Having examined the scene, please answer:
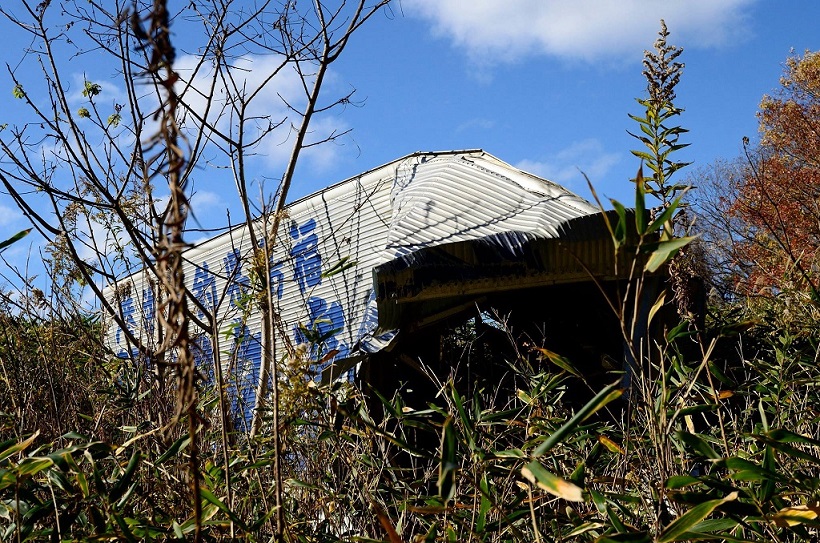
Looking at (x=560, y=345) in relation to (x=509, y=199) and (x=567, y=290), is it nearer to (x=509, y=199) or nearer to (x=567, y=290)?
(x=567, y=290)

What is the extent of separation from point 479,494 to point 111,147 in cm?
394

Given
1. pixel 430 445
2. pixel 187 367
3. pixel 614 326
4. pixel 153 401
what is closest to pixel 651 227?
pixel 187 367

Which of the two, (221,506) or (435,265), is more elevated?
(435,265)

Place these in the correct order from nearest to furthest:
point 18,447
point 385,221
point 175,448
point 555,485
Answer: point 555,485 < point 18,447 < point 175,448 < point 385,221

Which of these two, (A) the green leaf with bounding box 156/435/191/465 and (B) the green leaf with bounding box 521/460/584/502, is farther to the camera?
(A) the green leaf with bounding box 156/435/191/465

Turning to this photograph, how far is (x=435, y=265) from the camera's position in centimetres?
702

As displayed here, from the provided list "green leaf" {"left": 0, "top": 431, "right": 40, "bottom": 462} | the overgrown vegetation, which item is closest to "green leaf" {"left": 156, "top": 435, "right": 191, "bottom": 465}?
the overgrown vegetation

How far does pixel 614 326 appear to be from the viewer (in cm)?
859

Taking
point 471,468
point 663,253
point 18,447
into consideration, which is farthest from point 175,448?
point 663,253

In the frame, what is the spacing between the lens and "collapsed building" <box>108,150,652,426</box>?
7.05 meters

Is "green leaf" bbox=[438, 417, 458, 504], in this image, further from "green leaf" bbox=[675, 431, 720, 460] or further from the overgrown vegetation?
"green leaf" bbox=[675, 431, 720, 460]

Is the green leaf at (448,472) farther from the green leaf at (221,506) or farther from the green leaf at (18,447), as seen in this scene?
the green leaf at (18,447)

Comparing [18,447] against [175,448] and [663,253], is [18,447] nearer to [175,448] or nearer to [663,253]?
[175,448]

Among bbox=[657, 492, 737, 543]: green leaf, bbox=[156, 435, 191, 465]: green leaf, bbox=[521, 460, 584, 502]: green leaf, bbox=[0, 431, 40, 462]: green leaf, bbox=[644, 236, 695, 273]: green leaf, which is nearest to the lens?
bbox=[521, 460, 584, 502]: green leaf
